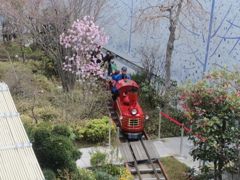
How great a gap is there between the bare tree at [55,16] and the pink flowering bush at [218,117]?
6.88m

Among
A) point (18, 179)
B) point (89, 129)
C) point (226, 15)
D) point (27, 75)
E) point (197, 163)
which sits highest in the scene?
point (226, 15)

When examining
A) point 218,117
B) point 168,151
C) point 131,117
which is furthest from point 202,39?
point 218,117

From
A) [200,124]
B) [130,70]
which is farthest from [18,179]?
[130,70]

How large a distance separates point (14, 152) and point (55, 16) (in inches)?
375

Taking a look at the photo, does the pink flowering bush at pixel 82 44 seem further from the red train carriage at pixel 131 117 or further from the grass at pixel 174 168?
the grass at pixel 174 168

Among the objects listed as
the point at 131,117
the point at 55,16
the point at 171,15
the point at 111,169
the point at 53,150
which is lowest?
the point at 111,169

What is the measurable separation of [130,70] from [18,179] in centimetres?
1409

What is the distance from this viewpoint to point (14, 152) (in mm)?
3824

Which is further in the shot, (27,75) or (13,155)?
(27,75)

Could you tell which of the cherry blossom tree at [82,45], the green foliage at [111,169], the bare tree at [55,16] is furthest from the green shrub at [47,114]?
the green foliage at [111,169]

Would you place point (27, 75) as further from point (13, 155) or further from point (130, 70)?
point (13, 155)

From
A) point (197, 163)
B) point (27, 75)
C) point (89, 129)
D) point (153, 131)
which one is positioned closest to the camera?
point (197, 163)

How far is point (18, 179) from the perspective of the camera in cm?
359

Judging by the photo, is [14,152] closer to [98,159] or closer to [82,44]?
[98,159]
